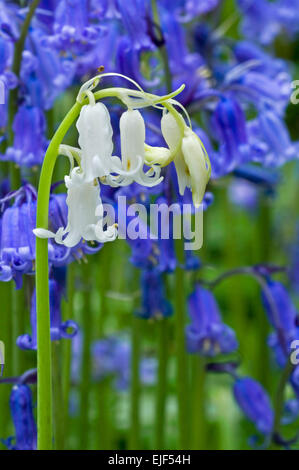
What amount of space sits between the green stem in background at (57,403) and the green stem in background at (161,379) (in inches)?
25.1

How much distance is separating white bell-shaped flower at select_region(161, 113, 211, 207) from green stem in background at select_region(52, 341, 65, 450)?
0.67m

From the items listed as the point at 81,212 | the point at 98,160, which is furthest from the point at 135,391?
the point at 98,160

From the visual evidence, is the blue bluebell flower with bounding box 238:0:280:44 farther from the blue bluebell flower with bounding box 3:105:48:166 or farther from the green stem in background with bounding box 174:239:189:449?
the blue bluebell flower with bounding box 3:105:48:166

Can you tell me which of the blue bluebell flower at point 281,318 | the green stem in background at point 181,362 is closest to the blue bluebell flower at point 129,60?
the green stem in background at point 181,362

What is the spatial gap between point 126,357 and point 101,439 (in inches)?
22.0

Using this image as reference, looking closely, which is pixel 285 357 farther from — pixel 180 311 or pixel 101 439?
pixel 101 439

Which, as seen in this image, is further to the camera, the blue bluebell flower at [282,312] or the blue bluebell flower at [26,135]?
the blue bluebell flower at [282,312]

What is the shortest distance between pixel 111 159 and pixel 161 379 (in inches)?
51.9

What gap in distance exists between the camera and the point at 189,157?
123 centimetres

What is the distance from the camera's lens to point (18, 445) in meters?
1.77

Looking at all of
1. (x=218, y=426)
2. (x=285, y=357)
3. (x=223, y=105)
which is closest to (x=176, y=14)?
(x=223, y=105)

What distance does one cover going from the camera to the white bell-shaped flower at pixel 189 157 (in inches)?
48.1

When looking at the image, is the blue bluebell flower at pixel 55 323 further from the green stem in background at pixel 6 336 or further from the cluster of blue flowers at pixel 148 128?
the green stem in background at pixel 6 336
